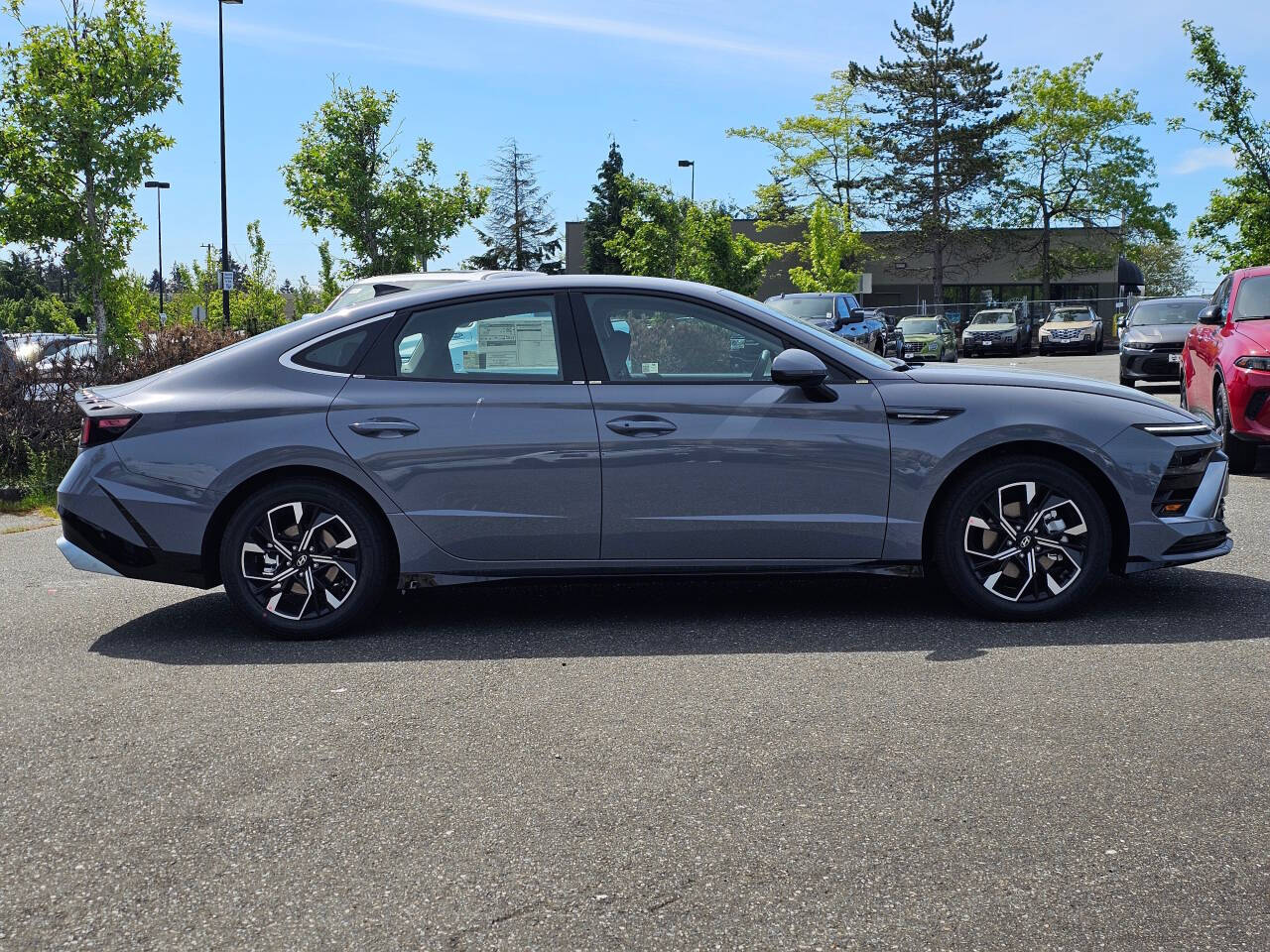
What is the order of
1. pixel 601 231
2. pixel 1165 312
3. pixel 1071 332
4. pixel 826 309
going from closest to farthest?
pixel 1165 312 < pixel 826 309 < pixel 1071 332 < pixel 601 231

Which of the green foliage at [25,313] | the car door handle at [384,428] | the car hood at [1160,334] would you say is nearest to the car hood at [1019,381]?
the car door handle at [384,428]

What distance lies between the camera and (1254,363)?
10.4 m

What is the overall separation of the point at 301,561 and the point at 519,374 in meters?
1.21

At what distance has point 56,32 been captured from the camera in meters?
21.7

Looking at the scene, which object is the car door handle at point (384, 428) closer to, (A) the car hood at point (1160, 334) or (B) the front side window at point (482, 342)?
(B) the front side window at point (482, 342)

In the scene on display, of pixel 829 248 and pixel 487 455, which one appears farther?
pixel 829 248

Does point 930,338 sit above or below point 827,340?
above

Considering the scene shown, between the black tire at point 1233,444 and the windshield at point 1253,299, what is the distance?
72 centimetres

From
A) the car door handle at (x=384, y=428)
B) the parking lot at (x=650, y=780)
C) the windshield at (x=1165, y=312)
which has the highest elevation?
the windshield at (x=1165, y=312)

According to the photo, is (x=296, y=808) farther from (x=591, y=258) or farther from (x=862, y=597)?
(x=591, y=258)

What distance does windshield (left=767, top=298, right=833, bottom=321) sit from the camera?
27.6 meters

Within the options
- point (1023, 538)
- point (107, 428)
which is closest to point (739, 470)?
point (1023, 538)

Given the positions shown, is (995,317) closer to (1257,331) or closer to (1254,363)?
(1257,331)

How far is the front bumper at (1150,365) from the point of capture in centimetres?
2109
